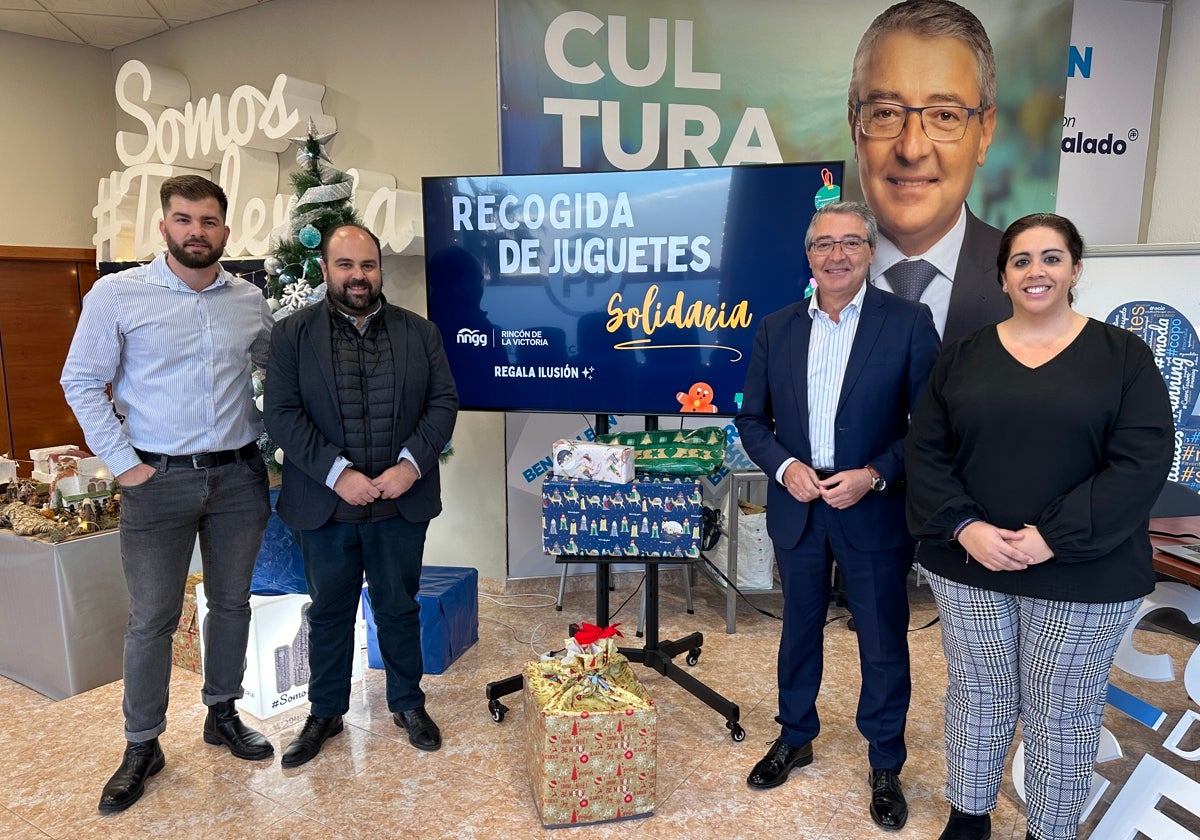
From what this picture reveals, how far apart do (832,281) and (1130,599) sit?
1007 millimetres

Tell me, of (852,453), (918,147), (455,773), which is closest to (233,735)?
(455,773)

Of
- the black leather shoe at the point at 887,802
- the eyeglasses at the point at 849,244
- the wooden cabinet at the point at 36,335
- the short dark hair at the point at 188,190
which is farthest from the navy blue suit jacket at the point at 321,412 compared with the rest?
the wooden cabinet at the point at 36,335

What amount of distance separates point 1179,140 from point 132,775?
16.3ft

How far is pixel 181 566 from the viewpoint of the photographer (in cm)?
226

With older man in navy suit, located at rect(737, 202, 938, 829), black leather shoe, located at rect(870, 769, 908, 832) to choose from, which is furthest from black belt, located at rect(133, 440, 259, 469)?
black leather shoe, located at rect(870, 769, 908, 832)

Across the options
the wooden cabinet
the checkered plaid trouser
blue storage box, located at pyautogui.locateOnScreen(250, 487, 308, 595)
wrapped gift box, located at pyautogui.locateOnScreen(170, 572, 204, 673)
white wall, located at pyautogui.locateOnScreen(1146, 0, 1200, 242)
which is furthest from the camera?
the wooden cabinet

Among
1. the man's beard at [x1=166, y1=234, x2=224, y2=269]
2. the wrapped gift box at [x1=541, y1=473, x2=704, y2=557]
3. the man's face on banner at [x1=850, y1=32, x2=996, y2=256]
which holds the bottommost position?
the wrapped gift box at [x1=541, y1=473, x2=704, y2=557]

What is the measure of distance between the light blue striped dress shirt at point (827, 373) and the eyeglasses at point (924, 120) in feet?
5.61

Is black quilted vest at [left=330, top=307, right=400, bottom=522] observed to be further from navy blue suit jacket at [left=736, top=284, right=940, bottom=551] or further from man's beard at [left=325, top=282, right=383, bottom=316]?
navy blue suit jacket at [left=736, top=284, right=940, bottom=551]

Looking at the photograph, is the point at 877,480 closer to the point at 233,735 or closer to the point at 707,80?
the point at 233,735

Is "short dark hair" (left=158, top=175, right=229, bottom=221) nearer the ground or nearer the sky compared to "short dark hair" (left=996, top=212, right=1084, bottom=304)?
nearer the sky

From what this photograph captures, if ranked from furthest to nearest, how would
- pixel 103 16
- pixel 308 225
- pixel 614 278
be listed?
pixel 103 16
pixel 308 225
pixel 614 278

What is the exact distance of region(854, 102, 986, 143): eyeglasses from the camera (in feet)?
11.1

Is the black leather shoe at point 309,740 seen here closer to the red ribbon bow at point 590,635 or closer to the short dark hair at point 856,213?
the red ribbon bow at point 590,635
